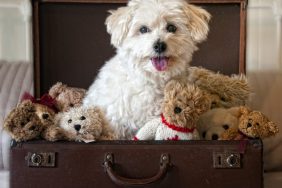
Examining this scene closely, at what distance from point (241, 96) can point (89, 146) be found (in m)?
0.48

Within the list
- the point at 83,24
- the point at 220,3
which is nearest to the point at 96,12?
the point at 83,24

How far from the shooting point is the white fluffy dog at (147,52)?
1005 millimetres

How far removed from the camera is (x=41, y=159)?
37.0 inches

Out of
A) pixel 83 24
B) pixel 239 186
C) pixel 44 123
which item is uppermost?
pixel 83 24

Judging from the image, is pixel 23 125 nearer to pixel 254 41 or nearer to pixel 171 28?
pixel 171 28

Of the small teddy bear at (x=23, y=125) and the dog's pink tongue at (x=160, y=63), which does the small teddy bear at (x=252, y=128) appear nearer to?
the dog's pink tongue at (x=160, y=63)

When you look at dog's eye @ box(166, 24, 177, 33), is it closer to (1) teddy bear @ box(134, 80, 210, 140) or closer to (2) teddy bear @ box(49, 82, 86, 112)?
(1) teddy bear @ box(134, 80, 210, 140)

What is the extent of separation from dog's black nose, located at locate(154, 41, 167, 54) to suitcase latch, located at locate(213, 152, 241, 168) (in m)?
0.25

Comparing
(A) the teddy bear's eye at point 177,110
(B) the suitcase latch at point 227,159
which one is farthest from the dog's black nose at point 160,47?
(B) the suitcase latch at point 227,159

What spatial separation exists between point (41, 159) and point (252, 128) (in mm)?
451

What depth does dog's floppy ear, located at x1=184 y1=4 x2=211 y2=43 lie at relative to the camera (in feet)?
3.33

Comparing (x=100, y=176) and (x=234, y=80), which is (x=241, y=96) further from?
(x=100, y=176)

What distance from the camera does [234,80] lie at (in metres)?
1.21

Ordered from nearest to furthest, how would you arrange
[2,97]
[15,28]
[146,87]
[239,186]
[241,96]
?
[239,186] → [146,87] → [241,96] → [2,97] → [15,28]
